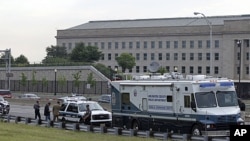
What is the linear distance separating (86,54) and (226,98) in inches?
3899

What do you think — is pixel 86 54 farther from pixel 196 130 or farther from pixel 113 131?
pixel 196 130

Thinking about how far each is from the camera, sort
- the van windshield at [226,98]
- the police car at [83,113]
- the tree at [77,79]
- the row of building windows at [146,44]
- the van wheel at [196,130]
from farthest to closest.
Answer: the row of building windows at [146,44] → the tree at [77,79] → the police car at [83,113] → the van windshield at [226,98] → the van wheel at [196,130]

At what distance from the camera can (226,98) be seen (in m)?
26.6

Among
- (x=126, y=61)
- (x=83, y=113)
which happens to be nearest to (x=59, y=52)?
(x=126, y=61)

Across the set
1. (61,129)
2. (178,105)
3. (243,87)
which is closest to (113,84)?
(61,129)

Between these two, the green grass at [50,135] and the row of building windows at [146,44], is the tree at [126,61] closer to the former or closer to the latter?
the row of building windows at [146,44]

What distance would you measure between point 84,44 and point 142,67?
48.6 feet

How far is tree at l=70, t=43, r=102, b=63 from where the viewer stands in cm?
12519

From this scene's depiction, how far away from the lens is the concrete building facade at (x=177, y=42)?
12069 centimetres

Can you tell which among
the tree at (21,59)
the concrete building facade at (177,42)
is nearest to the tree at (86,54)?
the concrete building facade at (177,42)

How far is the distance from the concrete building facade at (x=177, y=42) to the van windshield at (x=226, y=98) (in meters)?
88.2

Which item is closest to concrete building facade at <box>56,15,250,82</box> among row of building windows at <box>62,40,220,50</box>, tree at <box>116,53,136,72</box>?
row of building windows at <box>62,40,220,50</box>

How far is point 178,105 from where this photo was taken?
27.1 m

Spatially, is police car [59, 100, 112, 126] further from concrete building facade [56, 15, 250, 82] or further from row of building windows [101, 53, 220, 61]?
row of building windows [101, 53, 220, 61]
